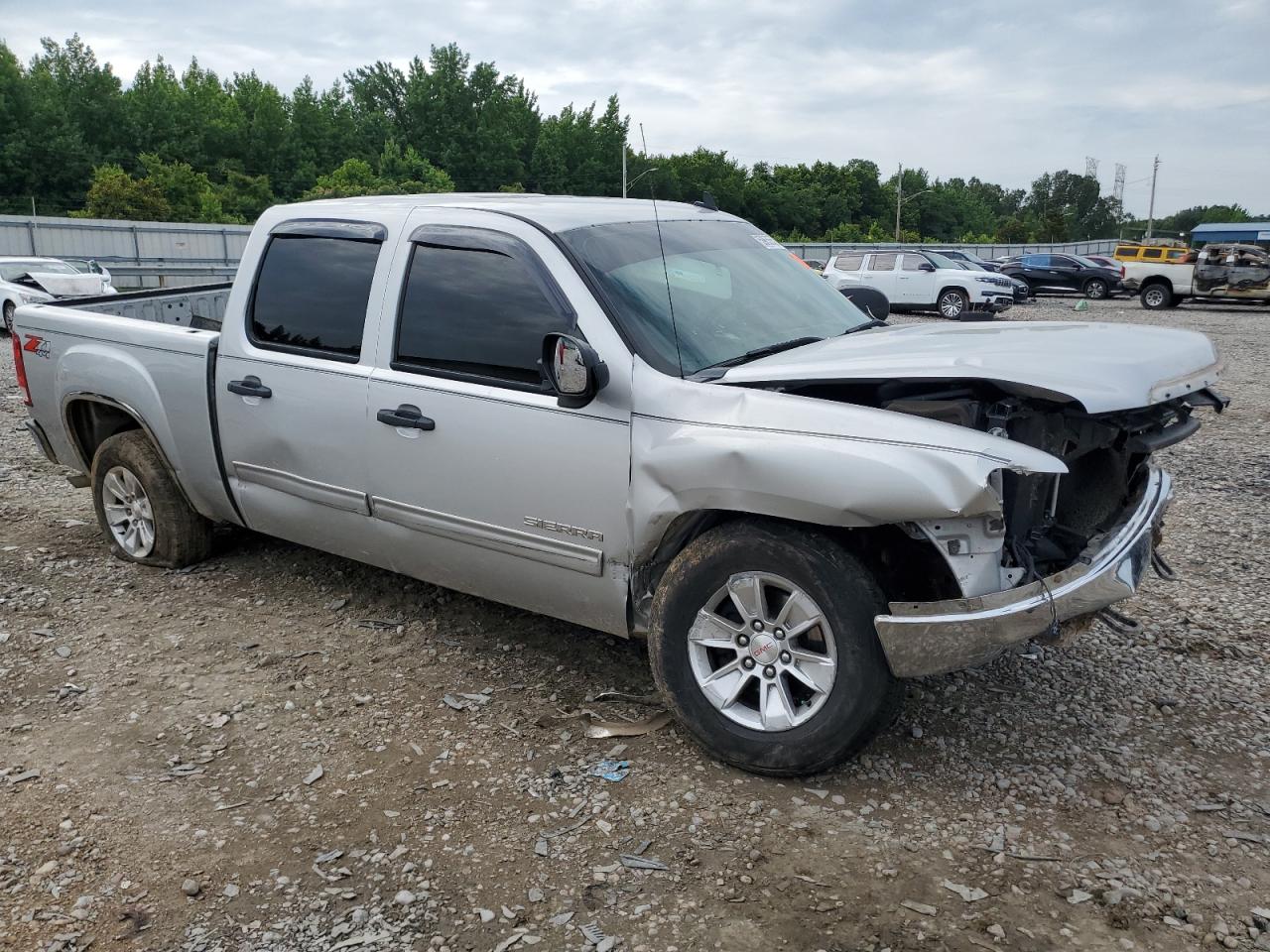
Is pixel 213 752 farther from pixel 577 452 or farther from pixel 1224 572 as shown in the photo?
pixel 1224 572

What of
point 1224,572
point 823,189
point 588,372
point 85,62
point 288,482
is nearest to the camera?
point 588,372

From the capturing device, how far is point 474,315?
157 inches

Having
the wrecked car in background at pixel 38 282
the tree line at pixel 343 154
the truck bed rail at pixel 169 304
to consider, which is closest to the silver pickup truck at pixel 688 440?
the truck bed rail at pixel 169 304

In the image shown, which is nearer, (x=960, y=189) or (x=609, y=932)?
(x=609, y=932)

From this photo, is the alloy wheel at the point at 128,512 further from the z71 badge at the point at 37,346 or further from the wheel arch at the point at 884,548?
the wheel arch at the point at 884,548

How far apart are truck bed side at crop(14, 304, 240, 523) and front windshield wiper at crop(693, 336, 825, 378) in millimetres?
2491

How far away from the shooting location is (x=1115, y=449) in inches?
148

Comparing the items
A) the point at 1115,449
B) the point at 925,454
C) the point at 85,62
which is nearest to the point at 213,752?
the point at 925,454

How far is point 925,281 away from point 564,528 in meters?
22.4

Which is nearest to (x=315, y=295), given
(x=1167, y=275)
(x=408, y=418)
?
(x=408, y=418)

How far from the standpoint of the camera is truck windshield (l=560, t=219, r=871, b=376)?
3711 millimetres

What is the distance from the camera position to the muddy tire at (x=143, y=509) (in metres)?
5.28

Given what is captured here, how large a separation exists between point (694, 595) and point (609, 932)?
3.60 ft

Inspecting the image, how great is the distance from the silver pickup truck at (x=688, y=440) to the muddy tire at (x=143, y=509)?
387mm
